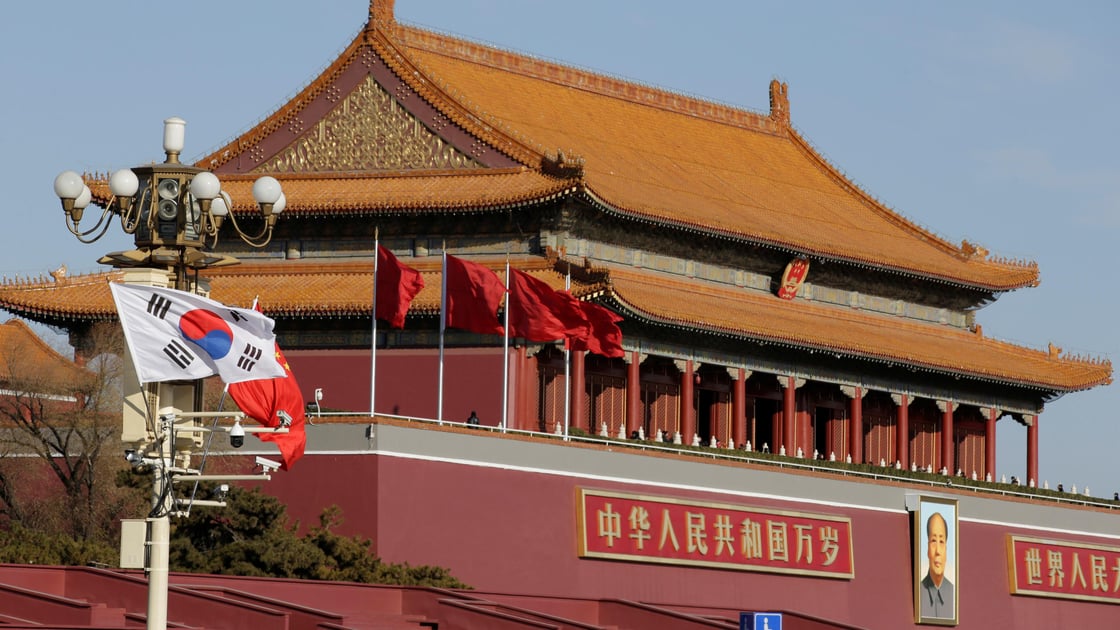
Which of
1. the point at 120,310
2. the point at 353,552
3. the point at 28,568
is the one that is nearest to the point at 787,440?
the point at 353,552

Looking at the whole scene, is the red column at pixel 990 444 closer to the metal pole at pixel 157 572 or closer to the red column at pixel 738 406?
the red column at pixel 738 406

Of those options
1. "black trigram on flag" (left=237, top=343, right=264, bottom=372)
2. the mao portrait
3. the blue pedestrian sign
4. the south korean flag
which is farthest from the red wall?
the south korean flag

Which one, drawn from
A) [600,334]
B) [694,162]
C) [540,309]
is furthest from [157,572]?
[694,162]

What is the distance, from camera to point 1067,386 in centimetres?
5556

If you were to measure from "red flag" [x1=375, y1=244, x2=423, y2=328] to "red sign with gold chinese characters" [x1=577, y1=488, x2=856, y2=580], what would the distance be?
4.50m

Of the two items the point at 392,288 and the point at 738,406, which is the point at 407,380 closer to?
the point at 392,288

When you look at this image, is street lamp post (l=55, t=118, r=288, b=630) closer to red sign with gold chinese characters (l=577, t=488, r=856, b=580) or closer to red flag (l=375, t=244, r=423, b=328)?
red flag (l=375, t=244, r=423, b=328)

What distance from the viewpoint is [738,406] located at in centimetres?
4797

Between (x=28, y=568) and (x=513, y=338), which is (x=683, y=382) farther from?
(x=28, y=568)

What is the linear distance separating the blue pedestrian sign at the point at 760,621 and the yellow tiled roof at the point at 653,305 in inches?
453

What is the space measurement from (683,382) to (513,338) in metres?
5.61

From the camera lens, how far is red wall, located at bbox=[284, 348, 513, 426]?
42.7m

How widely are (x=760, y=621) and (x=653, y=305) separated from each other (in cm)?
1379

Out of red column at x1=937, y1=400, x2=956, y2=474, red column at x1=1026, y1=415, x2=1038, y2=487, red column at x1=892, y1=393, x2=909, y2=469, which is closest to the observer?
red column at x1=892, y1=393, x2=909, y2=469
